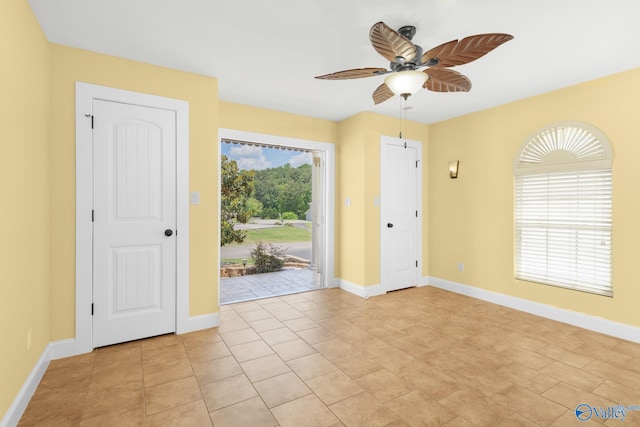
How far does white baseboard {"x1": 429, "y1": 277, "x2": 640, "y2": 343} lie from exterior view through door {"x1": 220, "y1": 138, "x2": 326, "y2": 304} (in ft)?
7.22

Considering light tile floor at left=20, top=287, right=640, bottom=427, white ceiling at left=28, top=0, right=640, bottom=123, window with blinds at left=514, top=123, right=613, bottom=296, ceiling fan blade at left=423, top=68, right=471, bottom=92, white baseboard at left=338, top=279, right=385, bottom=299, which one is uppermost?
white ceiling at left=28, top=0, right=640, bottom=123

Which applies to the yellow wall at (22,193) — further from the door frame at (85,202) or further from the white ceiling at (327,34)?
the white ceiling at (327,34)

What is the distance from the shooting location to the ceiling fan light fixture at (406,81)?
7.14ft

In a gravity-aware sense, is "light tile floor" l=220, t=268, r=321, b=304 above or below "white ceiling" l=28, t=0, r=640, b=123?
below

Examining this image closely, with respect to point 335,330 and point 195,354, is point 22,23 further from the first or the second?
point 335,330

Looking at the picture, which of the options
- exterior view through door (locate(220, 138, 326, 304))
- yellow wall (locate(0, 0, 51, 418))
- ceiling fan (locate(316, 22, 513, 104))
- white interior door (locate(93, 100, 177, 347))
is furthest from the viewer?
exterior view through door (locate(220, 138, 326, 304))

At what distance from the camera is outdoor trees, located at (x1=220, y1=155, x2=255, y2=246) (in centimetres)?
676

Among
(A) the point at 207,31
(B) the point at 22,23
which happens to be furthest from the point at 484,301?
(B) the point at 22,23

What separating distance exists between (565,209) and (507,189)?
A: 69 cm

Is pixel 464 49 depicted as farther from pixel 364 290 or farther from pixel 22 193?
pixel 364 290

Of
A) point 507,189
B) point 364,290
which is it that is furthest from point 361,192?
point 507,189

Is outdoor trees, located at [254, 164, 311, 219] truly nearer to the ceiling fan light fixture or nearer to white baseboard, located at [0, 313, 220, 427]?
white baseboard, located at [0, 313, 220, 427]

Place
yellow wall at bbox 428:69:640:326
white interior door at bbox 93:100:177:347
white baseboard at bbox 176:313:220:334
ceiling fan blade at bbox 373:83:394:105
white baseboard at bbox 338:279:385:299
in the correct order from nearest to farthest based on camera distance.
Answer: ceiling fan blade at bbox 373:83:394:105 → white interior door at bbox 93:100:177:347 → yellow wall at bbox 428:69:640:326 → white baseboard at bbox 176:313:220:334 → white baseboard at bbox 338:279:385:299

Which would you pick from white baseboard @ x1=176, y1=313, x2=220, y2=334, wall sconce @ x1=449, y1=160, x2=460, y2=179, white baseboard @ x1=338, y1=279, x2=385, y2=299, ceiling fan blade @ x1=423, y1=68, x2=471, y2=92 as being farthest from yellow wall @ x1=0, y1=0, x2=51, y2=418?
wall sconce @ x1=449, y1=160, x2=460, y2=179
